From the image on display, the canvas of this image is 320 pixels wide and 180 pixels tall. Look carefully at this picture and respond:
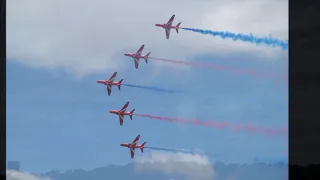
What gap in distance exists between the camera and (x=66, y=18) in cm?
245

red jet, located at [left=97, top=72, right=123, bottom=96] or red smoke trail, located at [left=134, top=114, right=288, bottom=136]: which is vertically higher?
red jet, located at [left=97, top=72, right=123, bottom=96]

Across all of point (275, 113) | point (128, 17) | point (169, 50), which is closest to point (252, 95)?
point (275, 113)

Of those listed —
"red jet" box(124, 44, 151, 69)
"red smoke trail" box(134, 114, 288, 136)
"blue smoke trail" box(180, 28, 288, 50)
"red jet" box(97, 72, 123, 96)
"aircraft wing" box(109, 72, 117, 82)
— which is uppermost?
"blue smoke trail" box(180, 28, 288, 50)

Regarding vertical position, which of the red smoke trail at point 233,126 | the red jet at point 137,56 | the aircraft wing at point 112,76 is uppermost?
the red jet at point 137,56

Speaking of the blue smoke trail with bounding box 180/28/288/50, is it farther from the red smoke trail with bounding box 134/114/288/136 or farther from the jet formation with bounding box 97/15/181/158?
the red smoke trail with bounding box 134/114/288/136

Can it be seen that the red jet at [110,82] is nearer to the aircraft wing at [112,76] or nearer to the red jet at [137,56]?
the aircraft wing at [112,76]

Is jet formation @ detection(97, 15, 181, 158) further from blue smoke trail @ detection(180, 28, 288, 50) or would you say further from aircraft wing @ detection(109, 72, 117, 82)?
blue smoke trail @ detection(180, 28, 288, 50)

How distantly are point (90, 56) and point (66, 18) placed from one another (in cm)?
20
